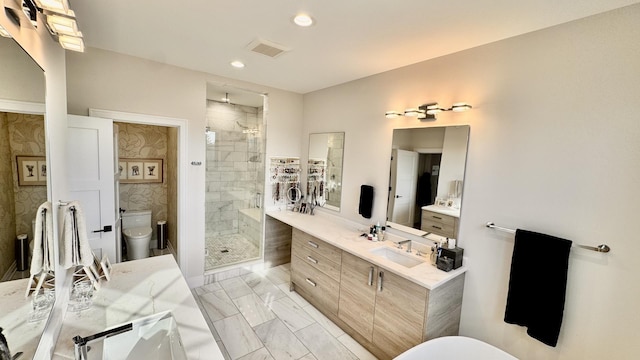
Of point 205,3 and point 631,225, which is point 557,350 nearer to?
point 631,225

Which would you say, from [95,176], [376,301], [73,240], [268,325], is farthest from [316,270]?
[95,176]

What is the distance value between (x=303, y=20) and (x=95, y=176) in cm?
246

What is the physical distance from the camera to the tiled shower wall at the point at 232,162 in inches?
Answer: 156

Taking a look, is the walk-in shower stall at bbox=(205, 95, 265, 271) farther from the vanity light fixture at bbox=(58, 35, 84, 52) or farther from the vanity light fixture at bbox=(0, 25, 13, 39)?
the vanity light fixture at bbox=(0, 25, 13, 39)

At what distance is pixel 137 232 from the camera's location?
12.8 feet

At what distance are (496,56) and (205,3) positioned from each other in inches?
85.0

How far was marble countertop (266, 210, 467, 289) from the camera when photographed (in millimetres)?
2023

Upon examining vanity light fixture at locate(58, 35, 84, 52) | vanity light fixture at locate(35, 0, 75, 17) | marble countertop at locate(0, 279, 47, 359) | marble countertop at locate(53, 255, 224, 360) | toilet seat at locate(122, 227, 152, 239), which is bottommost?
toilet seat at locate(122, 227, 152, 239)

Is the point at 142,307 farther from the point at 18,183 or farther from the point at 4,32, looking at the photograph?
the point at 4,32

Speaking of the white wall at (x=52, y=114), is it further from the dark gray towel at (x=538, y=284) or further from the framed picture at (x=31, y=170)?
the dark gray towel at (x=538, y=284)

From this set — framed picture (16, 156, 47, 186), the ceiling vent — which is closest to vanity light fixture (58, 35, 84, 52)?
framed picture (16, 156, 47, 186)

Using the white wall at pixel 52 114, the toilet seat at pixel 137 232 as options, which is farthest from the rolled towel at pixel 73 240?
the toilet seat at pixel 137 232

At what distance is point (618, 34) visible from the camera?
5.09 feet

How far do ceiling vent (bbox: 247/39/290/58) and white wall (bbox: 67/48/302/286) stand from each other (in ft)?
3.65
